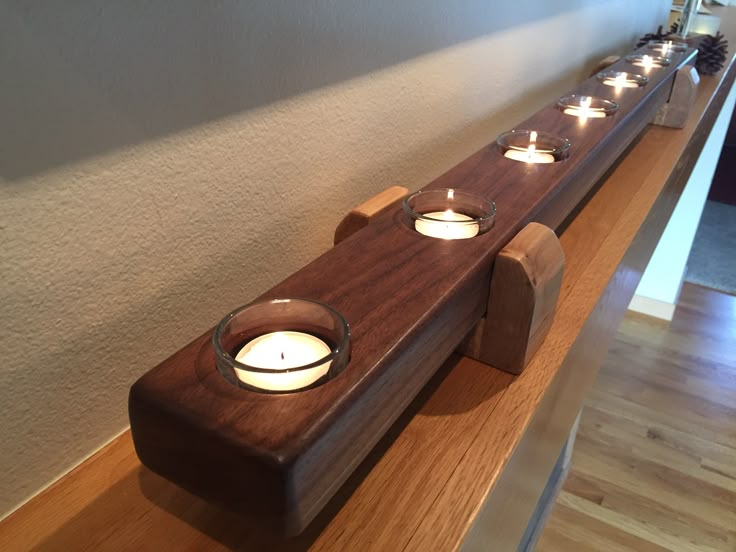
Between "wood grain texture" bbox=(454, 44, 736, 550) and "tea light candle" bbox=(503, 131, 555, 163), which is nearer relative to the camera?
"wood grain texture" bbox=(454, 44, 736, 550)

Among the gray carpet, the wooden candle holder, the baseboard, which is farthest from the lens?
the gray carpet

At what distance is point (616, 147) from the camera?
A: 844 millimetres

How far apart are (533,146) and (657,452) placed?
2.24 metres

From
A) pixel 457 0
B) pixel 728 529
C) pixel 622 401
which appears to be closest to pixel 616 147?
pixel 457 0

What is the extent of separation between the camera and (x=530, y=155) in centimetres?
68

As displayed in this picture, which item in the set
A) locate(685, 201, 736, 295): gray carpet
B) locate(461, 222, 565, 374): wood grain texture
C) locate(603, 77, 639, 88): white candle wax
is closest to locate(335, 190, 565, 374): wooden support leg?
locate(461, 222, 565, 374): wood grain texture

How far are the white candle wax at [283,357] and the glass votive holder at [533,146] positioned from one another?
37 cm

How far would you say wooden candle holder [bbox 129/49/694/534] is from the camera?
0.33 metres

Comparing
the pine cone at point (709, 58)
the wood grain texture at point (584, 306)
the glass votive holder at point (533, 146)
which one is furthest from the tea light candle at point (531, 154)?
the pine cone at point (709, 58)

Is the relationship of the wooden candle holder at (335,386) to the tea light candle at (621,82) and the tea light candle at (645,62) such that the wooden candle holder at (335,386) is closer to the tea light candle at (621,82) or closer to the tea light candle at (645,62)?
the tea light candle at (621,82)

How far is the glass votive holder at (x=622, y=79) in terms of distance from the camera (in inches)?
37.9

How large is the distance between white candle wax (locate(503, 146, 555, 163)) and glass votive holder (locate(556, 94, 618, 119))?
0.17m

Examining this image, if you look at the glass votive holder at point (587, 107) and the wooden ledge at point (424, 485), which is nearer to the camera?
the wooden ledge at point (424, 485)

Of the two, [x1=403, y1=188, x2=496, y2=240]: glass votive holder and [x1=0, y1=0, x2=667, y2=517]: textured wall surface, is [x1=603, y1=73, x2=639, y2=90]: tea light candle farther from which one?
[x1=403, y1=188, x2=496, y2=240]: glass votive holder
